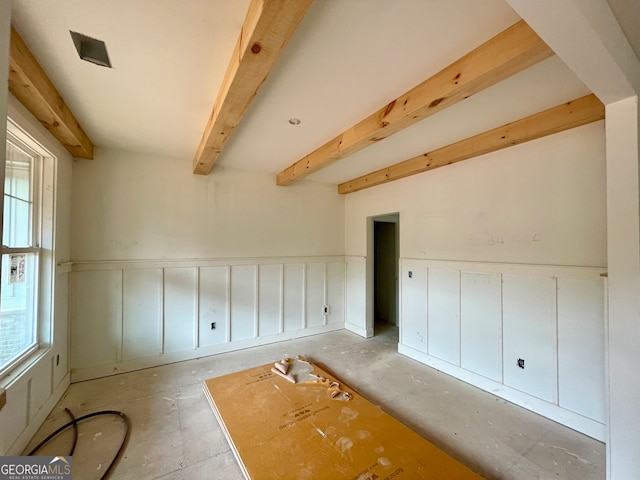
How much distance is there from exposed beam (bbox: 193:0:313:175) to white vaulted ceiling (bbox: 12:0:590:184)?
105mm

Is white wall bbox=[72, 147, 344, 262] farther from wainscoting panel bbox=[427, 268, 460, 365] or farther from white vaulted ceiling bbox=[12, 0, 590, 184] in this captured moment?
wainscoting panel bbox=[427, 268, 460, 365]

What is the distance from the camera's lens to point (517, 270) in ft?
8.35

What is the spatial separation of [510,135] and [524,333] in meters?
1.84

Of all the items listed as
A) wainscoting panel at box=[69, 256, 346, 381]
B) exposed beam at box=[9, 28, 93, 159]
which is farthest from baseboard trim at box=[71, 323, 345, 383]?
exposed beam at box=[9, 28, 93, 159]

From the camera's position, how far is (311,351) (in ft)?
12.1

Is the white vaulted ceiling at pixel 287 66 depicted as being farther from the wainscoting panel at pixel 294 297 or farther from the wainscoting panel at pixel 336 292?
the wainscoting panel at pixel 336 292

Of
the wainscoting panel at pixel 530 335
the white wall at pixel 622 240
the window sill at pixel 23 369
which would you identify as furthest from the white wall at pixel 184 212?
the white wall at pixel 622 240

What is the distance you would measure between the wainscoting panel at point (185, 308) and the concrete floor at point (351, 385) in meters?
0.27

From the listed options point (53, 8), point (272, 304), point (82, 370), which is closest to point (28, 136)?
point (53, 8)

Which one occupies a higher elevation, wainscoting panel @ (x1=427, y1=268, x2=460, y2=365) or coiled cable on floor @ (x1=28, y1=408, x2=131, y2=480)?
wainscoting panel @ (x1=427, y1=268, x2=460, y2=365)

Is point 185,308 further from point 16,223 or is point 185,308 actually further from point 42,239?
point 16,223

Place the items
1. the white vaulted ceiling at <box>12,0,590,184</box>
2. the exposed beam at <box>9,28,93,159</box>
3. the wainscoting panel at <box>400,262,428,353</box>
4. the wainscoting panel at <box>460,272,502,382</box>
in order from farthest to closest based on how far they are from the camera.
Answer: the wainscoting panel at <box>400,262,428,353</box> < the wainscoting panel at <box>460,272,502,382</box> < the exposed beam at <box>9,28,93,159</box> < the white vaulted ceiling at <box>12,0,590,184</box>

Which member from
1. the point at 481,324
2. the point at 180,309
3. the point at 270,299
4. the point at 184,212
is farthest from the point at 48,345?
the point at 481,324

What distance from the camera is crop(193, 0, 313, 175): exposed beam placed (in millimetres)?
1132
